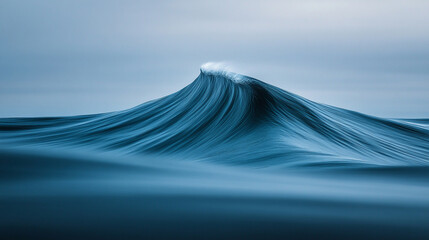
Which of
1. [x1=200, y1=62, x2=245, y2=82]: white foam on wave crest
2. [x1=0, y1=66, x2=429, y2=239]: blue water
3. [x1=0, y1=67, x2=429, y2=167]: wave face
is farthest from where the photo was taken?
[x1=200, y1=62, x2=245, y2=82]: white foam on wave crest

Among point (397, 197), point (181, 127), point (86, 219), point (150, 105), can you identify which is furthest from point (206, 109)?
point (86, 219)

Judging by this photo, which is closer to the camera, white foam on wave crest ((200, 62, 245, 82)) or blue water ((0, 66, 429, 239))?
blue water ((0, 66, 429, 239))

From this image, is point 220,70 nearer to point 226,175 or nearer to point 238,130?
point 238,130

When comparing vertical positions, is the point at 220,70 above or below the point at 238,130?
above

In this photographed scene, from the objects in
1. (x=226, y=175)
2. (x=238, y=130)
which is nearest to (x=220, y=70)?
(x=238, y=130)

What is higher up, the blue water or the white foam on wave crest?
the white foam on wave crest

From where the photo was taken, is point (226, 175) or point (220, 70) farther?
point (220, 70)
